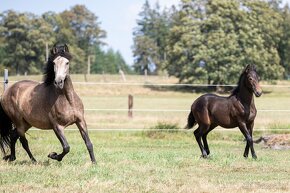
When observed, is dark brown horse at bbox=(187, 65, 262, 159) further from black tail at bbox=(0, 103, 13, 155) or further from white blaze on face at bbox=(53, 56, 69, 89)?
black tail at bbox=(0, 103, 13, 155)

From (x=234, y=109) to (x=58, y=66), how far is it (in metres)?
4.34

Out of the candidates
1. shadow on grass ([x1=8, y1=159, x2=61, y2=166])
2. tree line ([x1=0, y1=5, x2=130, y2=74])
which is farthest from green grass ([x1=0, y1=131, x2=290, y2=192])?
tree line ([x1=0, y1=5, x2=130, y2=74])

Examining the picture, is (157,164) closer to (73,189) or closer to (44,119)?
(44,119)

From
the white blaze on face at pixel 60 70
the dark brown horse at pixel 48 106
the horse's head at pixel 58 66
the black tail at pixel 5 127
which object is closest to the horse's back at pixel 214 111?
the dark brown horse at pixel 48 106

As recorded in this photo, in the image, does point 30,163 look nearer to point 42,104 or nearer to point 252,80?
point 42,104

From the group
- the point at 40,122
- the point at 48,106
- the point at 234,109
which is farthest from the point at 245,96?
the point at 40,122

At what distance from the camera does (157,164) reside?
30.6ft

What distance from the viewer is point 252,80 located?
10.9m

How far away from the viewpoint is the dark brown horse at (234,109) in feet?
36.1

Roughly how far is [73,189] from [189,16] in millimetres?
55029

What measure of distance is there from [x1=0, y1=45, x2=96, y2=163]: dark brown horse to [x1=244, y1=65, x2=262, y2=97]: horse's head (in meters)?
3.91

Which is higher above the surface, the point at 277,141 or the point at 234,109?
the point at 234,109

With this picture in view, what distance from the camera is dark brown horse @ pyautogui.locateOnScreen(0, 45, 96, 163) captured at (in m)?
8.84

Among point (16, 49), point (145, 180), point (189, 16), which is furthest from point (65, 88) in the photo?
point (16, 49)
